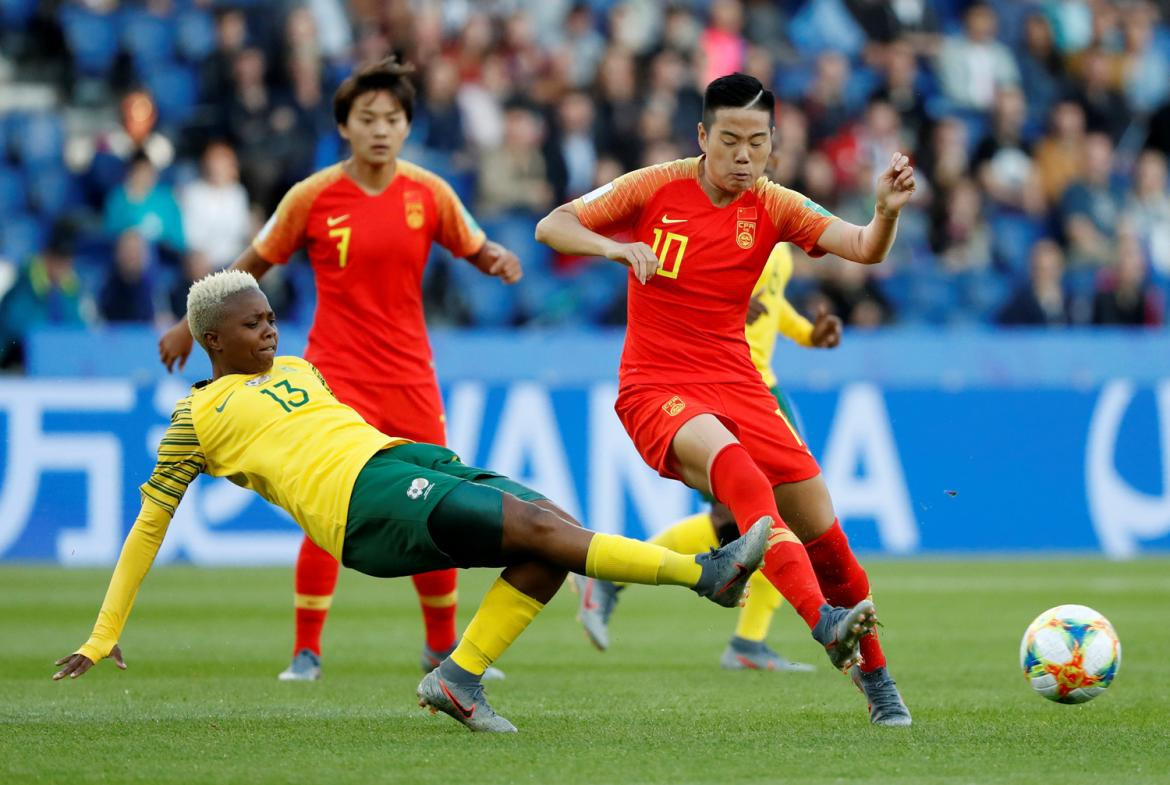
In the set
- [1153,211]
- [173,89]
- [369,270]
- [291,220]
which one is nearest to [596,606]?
[369,270]

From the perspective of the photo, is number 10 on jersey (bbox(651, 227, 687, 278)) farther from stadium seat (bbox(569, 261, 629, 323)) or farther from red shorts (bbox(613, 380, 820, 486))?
stadium seat (bbox(569, 261, 629, 323))

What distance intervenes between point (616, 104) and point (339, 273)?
9.63m

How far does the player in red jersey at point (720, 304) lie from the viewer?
680 centimetres

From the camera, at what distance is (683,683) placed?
829 centimetres

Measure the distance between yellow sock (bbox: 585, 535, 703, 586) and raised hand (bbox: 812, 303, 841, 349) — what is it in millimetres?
3078

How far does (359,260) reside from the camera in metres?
8.55

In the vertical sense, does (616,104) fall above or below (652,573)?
above

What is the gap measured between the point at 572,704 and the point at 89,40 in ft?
39.9

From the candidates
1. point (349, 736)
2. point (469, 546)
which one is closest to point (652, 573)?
point (469, 546)

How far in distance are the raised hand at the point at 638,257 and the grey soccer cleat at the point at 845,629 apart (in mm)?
1321

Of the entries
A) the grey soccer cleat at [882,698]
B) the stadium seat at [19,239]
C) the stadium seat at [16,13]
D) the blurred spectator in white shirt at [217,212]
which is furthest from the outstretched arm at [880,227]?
the stadium seat at [16,13]

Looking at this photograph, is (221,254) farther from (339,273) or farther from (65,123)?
(339,273)

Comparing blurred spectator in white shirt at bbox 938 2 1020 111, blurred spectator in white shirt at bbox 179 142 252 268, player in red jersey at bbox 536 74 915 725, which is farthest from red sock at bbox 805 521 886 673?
blurred spectator in white shirt at bbox 938 2 1020 111

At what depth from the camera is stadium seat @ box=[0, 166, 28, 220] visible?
16.4 meters
